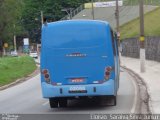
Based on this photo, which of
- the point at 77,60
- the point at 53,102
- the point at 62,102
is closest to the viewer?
the point at 77,60

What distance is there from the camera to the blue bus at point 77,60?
1762cm

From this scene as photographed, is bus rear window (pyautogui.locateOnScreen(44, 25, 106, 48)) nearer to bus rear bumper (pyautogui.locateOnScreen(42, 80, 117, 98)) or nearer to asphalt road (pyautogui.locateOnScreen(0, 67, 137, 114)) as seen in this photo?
bus rear bumper (pyautogui.locateOnScreen(42, 80, 117, 98))

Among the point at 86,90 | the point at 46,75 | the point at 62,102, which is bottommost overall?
the point at 62,102

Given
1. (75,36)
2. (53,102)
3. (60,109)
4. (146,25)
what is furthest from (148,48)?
(146,25)

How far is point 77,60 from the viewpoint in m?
Answer: 17.8

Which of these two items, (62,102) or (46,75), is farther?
(62,102)

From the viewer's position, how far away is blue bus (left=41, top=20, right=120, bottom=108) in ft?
57.8

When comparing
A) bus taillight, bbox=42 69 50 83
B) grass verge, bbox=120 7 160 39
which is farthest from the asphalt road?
grass verge, bbox=120 7 160 39

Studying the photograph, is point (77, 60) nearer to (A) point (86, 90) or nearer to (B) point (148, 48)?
(A) point (86, 90)

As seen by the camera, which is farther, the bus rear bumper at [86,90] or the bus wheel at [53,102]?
the bus wheel at [53,102]

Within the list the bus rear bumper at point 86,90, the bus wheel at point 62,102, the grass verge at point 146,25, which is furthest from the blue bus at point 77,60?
the grass verge at point 146,25

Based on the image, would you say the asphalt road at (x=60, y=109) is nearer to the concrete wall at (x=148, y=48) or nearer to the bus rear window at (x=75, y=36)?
the bus rear window at (x=75, y=36)

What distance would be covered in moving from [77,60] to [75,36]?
2.53 ft

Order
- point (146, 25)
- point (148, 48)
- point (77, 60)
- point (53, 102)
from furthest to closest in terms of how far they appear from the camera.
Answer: point (146, 25) → point (148, 48) → point (53, 102) → point (77, 60)
